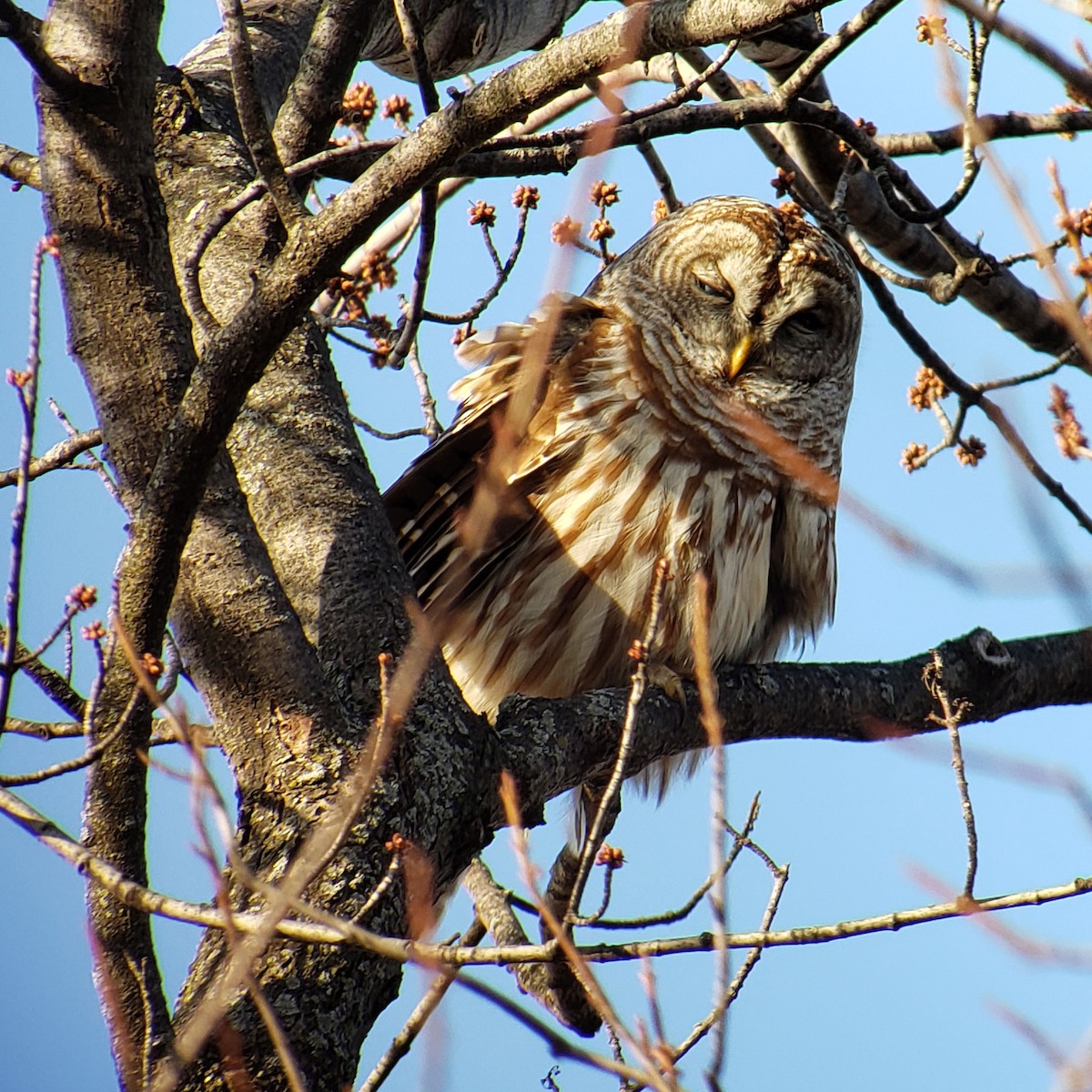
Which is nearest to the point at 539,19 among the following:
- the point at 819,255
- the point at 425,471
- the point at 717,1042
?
the point at 819,255

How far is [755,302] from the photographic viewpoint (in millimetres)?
4895

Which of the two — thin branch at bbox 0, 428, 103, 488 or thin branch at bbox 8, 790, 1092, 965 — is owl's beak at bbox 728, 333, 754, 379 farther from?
thin branch at bbox 8, 790, 1092, 965

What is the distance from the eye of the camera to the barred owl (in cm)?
407

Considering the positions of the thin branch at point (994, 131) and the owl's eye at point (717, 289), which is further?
the owl's eye at point (717, 289)

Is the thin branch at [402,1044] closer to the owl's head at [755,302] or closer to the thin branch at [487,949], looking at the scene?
the thin branch at [487,949]

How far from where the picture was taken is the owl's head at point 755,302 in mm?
4836

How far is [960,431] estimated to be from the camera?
4586mm

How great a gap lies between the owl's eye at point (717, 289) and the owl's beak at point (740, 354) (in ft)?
0.65

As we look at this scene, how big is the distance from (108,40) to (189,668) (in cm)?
127

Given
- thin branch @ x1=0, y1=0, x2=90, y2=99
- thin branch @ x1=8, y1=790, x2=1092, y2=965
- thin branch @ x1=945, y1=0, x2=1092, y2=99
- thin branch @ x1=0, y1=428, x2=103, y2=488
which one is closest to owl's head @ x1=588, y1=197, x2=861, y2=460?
thin branch @ x1=0, y1=428, x2=103, y2=488

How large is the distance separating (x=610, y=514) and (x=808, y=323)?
4.87ft

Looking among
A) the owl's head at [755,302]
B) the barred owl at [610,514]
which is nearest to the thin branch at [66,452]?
the barred owl at [610,514]

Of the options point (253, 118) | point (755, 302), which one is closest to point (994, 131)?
point (755, 302)

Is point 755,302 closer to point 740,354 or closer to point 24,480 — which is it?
point 740,354
